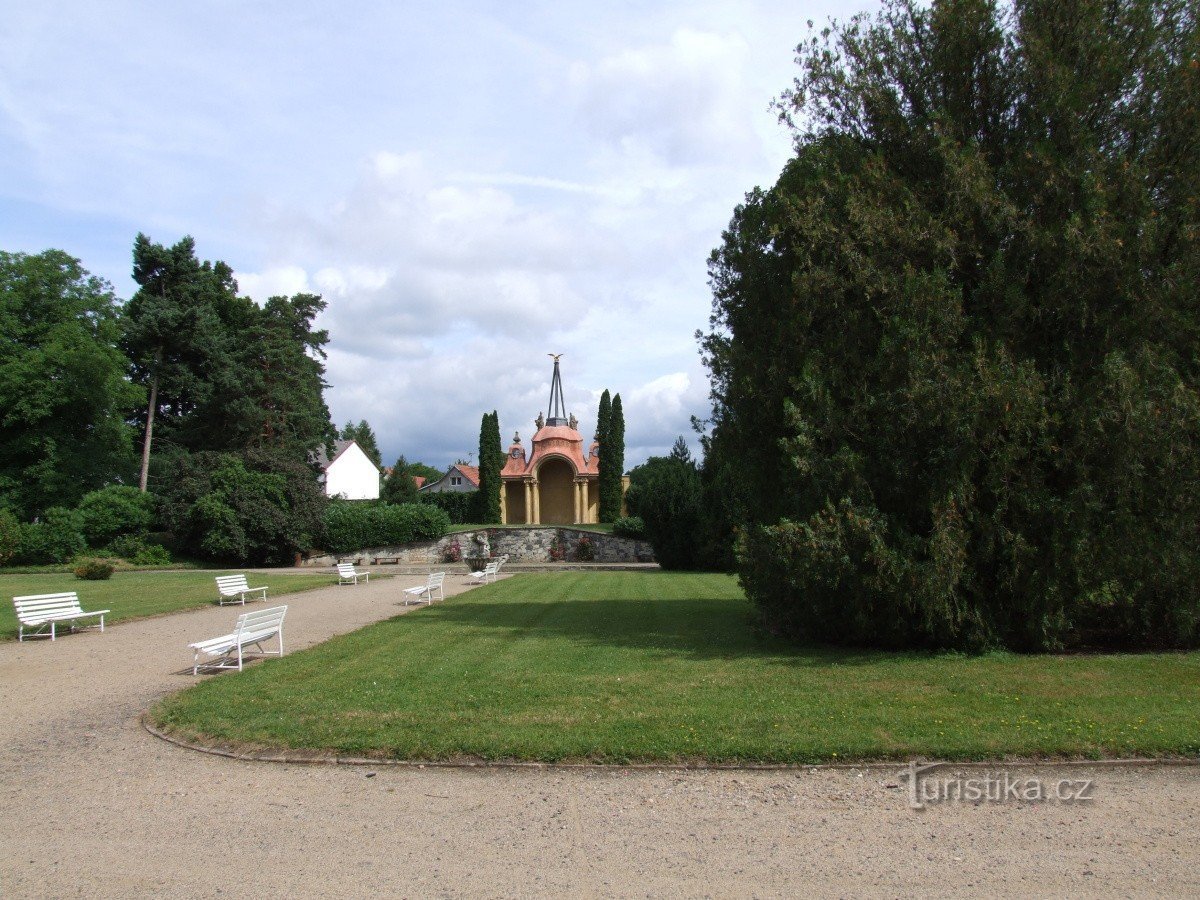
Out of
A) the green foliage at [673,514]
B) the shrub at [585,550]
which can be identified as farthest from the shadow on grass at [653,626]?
the shrub at [585,550]

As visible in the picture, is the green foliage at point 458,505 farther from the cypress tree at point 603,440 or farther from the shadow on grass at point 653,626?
the shadow on grass at point 653,626

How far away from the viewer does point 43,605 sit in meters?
15.1

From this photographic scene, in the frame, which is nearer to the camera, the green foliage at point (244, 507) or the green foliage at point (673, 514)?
the green foliage at point (673, 514)

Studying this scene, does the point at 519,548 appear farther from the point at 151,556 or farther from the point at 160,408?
the point at 160,408

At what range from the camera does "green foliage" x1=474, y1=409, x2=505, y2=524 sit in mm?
58844

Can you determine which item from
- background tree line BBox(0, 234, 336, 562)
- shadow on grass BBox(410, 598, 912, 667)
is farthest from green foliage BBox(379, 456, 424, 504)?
shadow on grass BBox(410, 598, 912, 667)

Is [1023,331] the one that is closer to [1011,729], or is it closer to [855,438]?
[855,438]

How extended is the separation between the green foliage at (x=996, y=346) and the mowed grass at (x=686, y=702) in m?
0.93

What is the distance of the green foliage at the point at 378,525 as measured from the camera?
43.3 meters

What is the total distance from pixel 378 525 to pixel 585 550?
11344 mm

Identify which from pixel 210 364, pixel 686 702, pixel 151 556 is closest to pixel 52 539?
pixel 151 556

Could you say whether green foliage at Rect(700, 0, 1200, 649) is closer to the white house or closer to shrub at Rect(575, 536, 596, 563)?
shrub at Rect(575, 536, 596, 563)

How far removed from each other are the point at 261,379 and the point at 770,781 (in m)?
45.6

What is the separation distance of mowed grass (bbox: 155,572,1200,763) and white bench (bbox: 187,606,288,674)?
452mm
